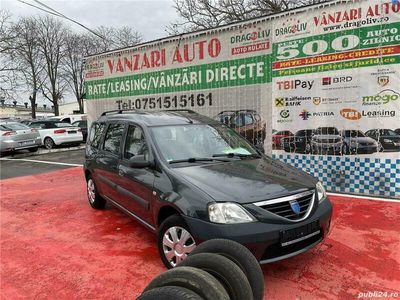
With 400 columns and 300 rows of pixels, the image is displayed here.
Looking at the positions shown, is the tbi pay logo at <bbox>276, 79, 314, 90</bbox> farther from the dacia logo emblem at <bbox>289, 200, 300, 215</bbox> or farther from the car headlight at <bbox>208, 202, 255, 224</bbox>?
the car headlight at <bbox>208, 202, 255, 224</bbox>

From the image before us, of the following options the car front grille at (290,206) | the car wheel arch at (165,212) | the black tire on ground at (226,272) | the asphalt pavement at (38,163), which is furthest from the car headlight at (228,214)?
the asphalt pavement at (38,163)

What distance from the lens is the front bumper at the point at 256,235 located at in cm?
322

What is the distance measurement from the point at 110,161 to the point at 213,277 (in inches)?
134

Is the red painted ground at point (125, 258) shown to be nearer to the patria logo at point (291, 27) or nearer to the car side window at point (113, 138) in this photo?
the car side window at point (113, 138)

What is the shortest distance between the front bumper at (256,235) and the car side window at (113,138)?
2.21m

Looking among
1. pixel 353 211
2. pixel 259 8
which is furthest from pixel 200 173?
pixel 259 8

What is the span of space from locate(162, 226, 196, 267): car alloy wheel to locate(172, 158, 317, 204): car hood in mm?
516

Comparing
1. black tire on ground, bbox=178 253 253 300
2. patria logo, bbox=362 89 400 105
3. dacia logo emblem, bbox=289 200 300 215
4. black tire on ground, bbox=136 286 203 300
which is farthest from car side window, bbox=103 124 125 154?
patria logo, bbox=362 89 400 105

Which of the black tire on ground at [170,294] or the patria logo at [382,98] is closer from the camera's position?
the black tire on ground at [170,294]

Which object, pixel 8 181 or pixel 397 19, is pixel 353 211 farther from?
pixel 8 181

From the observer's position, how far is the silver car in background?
15531 millimetres

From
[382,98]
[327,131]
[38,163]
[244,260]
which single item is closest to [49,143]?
[38,163]

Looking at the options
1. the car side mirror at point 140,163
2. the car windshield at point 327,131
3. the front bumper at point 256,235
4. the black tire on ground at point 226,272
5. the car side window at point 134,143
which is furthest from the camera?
the car windshield at point 327,131

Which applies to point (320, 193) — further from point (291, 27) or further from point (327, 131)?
point (291, 27)
